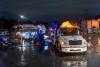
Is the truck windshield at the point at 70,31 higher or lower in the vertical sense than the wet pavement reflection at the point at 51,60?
higher

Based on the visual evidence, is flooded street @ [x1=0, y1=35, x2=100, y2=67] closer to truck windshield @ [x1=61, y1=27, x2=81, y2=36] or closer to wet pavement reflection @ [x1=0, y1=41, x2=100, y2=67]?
wet pavement reflection @ [x1=0, y1=41, x2=100, y2=67]

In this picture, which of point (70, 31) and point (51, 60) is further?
point (70, 31)

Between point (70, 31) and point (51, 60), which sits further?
point (70, 31)

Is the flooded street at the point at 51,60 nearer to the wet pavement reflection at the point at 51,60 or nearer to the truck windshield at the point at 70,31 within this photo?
the wet pavement reflection at the point at 51,60

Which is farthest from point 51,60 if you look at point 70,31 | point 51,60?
point 70,31

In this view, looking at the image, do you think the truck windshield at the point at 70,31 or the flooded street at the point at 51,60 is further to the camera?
the truck windshield at the point at 70,31

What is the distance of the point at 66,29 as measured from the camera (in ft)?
61.1

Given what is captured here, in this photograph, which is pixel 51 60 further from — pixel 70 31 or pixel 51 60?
pixel 70 31

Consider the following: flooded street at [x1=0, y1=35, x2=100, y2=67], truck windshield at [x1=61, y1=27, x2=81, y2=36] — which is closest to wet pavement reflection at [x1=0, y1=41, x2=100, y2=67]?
flooded street at [x1=0, y1=35, x2=100, y2=67]

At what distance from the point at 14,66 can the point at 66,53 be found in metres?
6.21

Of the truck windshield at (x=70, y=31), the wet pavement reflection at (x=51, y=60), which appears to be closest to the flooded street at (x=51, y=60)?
the wet pavement reflection at (x=51, y=60)

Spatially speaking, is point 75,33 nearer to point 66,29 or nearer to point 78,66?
point 66,29

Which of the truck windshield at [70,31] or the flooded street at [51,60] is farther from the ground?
the truck windshield at [70,31]

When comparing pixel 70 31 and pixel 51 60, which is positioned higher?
pixel 70 31
